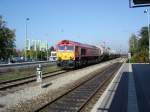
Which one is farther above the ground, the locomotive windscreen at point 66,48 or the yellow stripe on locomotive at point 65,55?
the locomotive windscreen at point 66,48

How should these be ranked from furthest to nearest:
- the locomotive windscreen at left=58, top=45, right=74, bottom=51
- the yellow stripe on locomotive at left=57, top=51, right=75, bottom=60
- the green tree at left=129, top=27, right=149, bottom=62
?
the green tree at left=129, top=27, right=149, bottom=62, the locomotive windscreen at left=58, top=45, right=74, bottom=51, the yellow stripe on locomotive at left=57, top=51, right=75, bottom=60

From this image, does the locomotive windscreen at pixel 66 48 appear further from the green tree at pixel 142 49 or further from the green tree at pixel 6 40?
the green tree at pixel 142 49

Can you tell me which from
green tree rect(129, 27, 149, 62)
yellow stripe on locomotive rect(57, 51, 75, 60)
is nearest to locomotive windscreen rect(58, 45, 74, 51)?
yellow stripe on locomotive rect(57, 51, 75, 60)

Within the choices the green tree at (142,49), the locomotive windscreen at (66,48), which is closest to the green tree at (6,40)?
the locomotive windscreen at (66,48)

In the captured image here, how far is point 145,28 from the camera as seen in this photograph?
100 m

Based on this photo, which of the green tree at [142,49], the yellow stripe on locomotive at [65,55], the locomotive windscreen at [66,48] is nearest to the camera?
the yellow stripe on locomotive at [65,55]

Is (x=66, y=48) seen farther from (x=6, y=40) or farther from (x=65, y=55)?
(x=6, y=40)

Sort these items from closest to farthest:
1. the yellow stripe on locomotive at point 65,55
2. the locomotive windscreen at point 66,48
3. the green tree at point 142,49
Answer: the yellow stripe on locomotive at point 65,55
the locomotive windscreen at point 66,48
the green tree at point 142,49

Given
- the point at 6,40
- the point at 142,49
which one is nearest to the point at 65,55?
the point at 6,40

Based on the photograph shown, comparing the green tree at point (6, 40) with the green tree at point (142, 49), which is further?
the green tree at point (142, 49)

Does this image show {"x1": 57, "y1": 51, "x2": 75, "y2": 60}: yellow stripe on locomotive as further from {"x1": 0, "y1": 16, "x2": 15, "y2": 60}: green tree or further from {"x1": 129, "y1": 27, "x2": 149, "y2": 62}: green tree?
{"x1": 129, "y1": 27, "x2": 149, "y2": 62}: green tree

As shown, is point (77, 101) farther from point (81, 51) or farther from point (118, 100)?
point (81, 51)

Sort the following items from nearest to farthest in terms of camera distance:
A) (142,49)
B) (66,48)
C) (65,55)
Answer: (65,55) < (66,48) < (142,49)

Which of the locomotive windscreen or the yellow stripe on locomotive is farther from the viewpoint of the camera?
the locomotive windscreen
